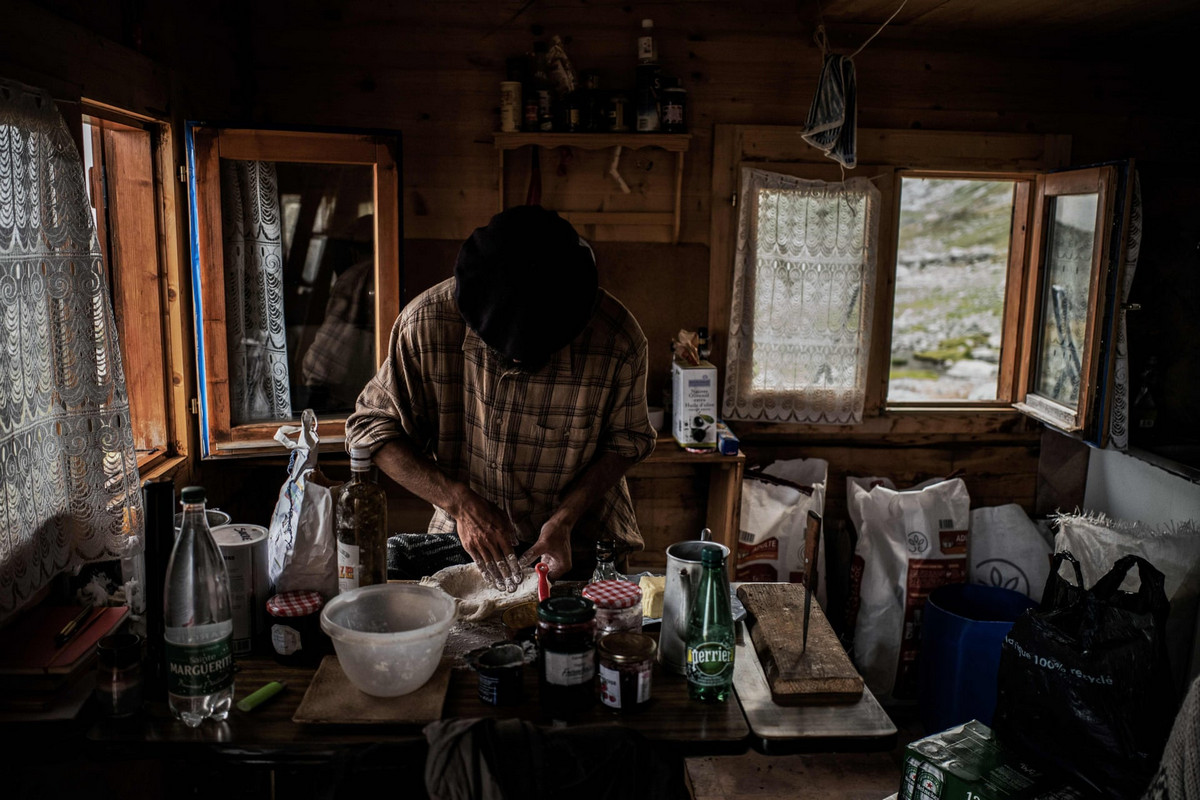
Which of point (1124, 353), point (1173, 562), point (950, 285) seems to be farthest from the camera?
point (950, 285)

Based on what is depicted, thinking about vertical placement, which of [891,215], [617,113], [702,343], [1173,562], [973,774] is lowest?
[973,774]

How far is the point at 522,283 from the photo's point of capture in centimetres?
198

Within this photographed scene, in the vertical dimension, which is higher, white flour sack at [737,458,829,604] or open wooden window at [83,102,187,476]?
open wooden window at [83,102,187,476]

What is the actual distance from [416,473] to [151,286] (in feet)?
4.78

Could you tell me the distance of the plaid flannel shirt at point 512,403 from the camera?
2.26 meters

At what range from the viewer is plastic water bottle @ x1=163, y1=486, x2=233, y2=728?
1506 millimetres

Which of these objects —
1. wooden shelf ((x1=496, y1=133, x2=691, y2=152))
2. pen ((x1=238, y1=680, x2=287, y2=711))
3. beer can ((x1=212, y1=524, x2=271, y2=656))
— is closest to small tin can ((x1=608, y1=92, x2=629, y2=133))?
wooden shelf ((x1=496, y1=133, x2=691, y2=152))

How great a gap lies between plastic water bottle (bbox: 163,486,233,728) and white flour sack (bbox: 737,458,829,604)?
8.20 ft

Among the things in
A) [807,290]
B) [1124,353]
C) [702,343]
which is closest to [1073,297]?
[1124,353]

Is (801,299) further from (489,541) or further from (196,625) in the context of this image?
(196,625)

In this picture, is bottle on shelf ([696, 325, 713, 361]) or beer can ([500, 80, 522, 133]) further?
bottle on shelf ([696, 325, 713, 361])

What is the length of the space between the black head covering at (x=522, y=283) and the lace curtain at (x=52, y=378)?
909mm

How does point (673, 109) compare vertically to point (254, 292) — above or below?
above

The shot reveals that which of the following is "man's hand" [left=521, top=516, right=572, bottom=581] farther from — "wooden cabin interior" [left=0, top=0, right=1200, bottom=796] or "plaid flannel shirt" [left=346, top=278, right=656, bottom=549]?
"wooden cabin interior" [left=0, top=0, right=1200, bottom=796]
